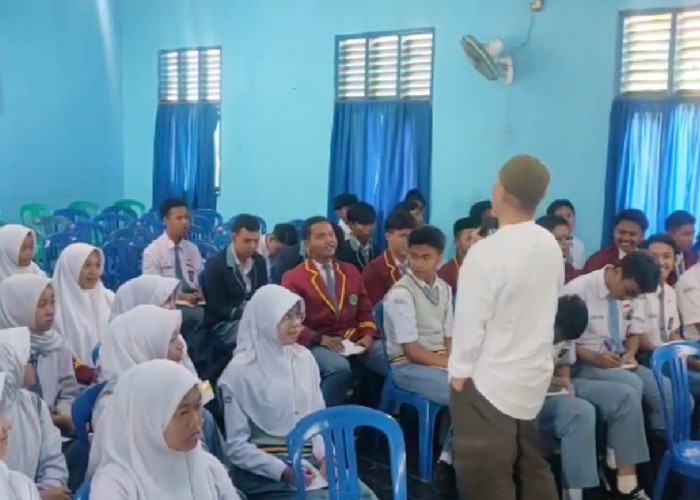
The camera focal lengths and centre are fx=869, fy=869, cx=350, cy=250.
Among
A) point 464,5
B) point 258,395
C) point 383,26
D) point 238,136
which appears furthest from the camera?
point 238,136

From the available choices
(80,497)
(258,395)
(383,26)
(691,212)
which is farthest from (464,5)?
(80,497)

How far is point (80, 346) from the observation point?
3.90 meters

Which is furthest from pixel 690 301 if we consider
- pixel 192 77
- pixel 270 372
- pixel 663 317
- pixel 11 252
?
pixel 192 77

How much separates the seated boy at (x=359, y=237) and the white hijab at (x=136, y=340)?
8.32ft

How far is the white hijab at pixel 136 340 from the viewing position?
2.75 m

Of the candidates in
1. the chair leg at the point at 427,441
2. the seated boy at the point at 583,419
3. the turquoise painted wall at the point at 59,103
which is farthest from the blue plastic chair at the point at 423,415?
the turquoise painted wall at the point at 59,103

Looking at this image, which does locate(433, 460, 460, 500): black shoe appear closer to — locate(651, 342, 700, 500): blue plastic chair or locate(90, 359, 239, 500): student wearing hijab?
locate(651, 342, 700, 500): blue plastic chair

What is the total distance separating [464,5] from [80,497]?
5143mm

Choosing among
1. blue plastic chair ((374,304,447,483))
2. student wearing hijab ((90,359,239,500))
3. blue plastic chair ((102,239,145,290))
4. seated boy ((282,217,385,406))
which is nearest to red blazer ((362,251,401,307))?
seated boy ((282,217,385,406))

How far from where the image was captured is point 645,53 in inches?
218

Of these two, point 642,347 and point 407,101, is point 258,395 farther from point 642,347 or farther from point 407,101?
point 407,101

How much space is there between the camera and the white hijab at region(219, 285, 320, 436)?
Answer: 279 cm

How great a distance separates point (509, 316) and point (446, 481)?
4.32ft

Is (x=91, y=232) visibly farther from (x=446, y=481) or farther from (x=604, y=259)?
(x=446, y=481)
